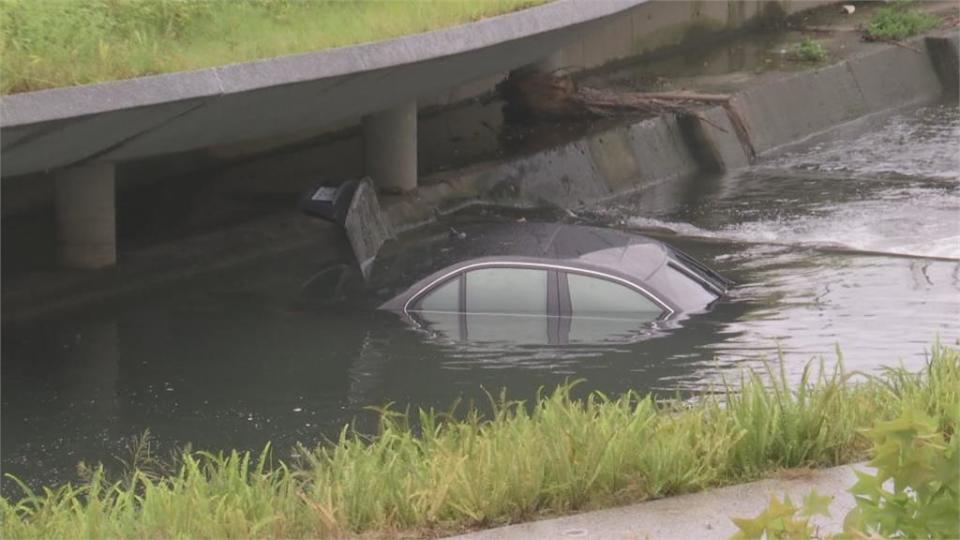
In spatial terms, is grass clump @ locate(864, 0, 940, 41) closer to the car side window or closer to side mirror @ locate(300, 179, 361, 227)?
A: side mirror @ locate(300, 179, 361, 227)

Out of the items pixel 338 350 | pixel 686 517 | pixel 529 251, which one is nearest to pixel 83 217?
pixel 338 350

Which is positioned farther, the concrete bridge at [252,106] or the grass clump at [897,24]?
the grass clump at [897,24]

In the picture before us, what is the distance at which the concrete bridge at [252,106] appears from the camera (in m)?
11.3

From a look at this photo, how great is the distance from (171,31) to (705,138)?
965cm

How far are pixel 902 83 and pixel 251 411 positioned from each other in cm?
1613

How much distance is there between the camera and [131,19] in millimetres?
12547

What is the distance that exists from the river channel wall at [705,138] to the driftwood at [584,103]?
0.47 ft

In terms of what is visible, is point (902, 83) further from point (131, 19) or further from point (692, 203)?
point (131, 19)

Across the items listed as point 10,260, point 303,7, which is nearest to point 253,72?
point 303,7

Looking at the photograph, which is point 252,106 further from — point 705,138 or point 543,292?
point 705,138

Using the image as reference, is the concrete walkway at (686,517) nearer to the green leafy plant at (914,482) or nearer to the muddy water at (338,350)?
the green leafy plant at (914,482)

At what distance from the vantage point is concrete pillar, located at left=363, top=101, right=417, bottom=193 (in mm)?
17922

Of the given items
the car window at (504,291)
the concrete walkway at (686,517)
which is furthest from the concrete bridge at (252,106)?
the concrete walkway at (686,517)

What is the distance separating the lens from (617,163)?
19.9 meters
